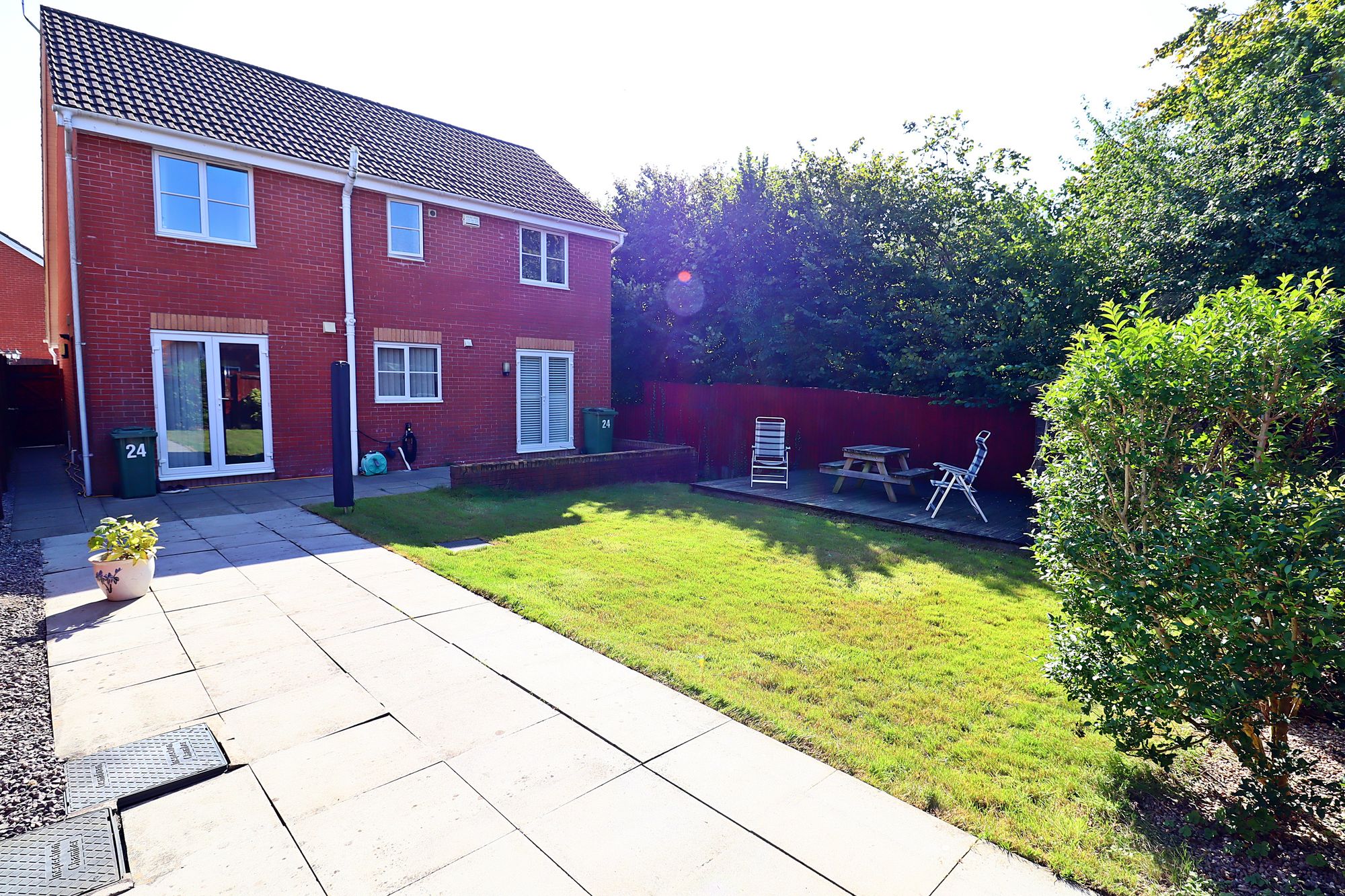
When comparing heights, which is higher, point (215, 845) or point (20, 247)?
point (20, 247)

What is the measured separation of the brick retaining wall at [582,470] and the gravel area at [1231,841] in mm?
8757

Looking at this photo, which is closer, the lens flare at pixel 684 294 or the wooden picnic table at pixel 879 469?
the wooden picnic table at pixel 879 469

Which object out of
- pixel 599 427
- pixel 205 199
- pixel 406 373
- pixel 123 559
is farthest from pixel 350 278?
pixel 123 559

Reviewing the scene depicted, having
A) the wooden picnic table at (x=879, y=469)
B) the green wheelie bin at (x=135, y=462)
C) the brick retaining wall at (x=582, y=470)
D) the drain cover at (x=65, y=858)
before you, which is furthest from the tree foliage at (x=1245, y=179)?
the green wheelie bin at (x=135, y=462)

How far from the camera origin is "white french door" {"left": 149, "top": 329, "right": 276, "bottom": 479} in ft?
32.2

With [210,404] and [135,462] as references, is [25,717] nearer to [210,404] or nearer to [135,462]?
[135,462]

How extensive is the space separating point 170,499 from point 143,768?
24.4 ft

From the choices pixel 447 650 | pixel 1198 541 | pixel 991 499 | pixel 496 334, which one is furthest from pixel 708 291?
pixel 1198 541

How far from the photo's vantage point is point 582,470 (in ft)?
37.5

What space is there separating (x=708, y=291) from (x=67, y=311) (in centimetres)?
1220

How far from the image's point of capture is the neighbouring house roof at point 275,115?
9680 millimetres

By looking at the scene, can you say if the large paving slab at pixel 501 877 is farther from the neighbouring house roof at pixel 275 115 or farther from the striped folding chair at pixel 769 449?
the neighbouring house roof at pixel 275 115

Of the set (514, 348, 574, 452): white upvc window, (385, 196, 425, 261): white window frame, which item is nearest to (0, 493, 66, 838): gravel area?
(385, 196, 425, 261): white window frame

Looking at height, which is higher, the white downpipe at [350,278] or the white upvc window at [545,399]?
the white downpipe at [350,278]
